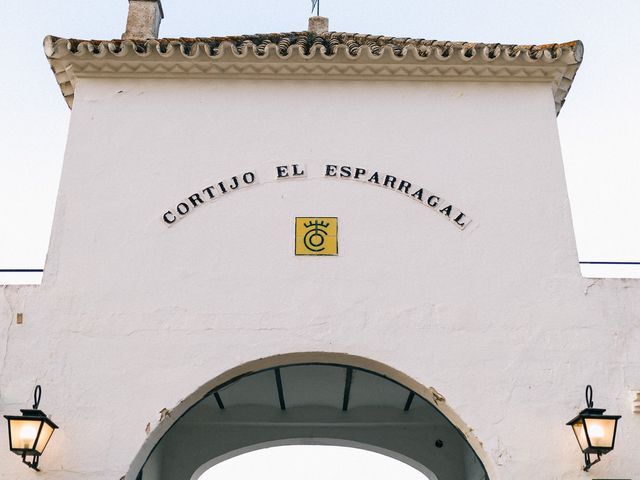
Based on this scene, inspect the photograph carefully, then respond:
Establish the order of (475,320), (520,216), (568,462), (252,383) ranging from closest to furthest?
(568,462)
(475,320)
(520,216)
(252,383)

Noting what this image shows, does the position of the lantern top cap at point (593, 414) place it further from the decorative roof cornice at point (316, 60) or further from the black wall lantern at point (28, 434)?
the black wall lantern at point (28, 434)

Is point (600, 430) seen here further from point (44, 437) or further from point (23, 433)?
point (23, 433)

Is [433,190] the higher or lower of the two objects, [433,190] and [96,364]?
the higher

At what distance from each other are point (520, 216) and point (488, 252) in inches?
20.3

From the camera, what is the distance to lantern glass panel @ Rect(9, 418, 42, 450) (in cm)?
658

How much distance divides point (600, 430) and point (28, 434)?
4548 millimetres

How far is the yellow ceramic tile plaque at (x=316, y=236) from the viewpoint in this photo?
765 cm

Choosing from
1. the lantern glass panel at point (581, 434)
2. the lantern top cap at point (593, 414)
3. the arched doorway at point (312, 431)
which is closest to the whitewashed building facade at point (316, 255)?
the lantern glass panel at point (581, 434)

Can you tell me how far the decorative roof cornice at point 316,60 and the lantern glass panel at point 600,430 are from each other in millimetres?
3612

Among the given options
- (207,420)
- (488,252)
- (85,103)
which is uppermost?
(85,103)

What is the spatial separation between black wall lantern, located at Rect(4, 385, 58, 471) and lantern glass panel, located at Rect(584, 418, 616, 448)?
4338 millimetres

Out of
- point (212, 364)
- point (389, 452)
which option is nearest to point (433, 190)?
point (212, 364)

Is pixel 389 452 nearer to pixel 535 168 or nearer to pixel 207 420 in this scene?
pixel 207 420

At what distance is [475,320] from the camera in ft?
24.1
